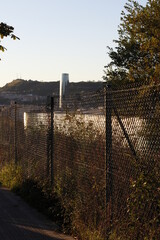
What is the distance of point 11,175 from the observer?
14.8m

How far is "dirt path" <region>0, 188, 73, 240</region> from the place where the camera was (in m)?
8.82

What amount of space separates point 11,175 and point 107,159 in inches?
292


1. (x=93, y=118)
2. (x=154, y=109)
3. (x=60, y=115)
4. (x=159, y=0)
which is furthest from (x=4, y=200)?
(x=159, y=0)

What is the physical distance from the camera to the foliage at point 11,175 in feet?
46.4

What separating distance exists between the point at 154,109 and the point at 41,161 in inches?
234

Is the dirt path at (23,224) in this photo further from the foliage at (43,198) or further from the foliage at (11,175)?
the foliage at (11,175)

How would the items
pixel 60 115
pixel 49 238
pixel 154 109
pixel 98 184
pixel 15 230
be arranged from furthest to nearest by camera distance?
pixel 60 115 → pixel 15 230 → pixel 49 238 → pixel 98 184 → pixel 154 109

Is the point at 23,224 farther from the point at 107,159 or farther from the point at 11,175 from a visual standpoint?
the point at 11,175

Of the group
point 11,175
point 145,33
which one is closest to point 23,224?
point 11,175

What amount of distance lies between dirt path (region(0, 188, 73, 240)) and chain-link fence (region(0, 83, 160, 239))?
0.46 m

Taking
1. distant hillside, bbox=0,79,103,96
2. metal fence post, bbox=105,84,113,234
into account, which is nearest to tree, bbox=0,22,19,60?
metal fence post, bbox=105,84,113,234

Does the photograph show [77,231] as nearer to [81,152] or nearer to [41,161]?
[81,152]

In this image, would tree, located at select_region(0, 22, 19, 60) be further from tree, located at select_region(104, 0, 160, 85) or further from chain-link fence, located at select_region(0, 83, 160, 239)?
tree, located at select_region(104, 0, 160, 85)

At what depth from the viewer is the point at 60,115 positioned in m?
10.3
